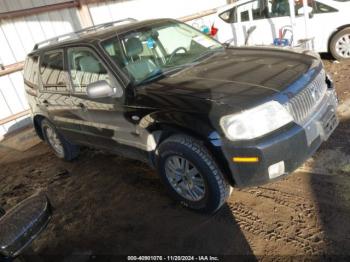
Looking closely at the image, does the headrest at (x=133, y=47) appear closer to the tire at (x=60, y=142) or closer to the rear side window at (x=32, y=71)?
the rear side window at (x=32, y=71)

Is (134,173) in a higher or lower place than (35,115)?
lower

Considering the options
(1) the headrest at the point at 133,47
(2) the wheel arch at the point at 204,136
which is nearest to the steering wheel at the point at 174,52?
(1) the headrest at the point at 133,47

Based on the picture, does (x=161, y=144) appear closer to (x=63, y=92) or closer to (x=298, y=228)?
(x=298, y=228)

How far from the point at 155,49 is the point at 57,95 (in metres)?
1.55

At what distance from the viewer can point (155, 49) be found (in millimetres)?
4164

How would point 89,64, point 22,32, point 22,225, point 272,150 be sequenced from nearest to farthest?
point 22,225, point 272,150, point 89,64, point 22,32

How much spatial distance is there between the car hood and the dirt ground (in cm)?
111

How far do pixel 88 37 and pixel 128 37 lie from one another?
0.53m

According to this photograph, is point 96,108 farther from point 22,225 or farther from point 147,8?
point 147,8

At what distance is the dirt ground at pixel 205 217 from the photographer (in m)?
3.08

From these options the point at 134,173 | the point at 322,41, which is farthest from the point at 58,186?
the point at 322,41

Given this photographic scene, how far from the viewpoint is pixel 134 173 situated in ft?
15.7

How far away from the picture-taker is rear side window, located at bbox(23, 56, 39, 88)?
5311 mm

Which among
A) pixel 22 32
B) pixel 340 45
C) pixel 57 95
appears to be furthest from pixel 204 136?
pixel 22 32
